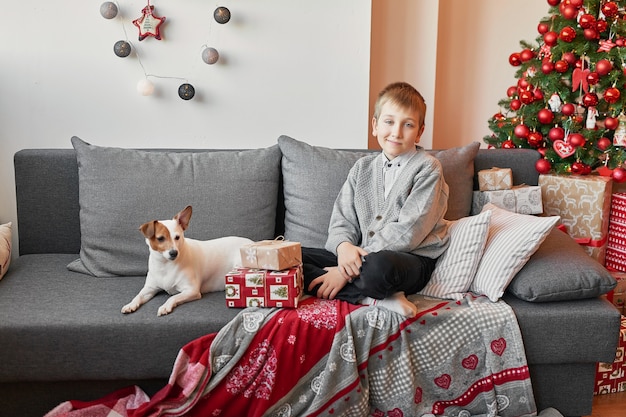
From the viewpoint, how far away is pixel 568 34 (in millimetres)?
2879

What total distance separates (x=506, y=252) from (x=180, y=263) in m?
1.04

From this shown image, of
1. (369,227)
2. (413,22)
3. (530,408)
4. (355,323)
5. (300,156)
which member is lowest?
(530,408)

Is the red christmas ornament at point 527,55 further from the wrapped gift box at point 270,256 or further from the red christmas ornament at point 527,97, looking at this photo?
the wrapped gift box at point 270,256

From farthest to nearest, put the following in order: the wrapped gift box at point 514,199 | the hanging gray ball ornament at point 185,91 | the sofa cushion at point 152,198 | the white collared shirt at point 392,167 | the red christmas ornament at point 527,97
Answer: the red christmas ornament at point 527,97 → the hanging gray ball ornament at point 185,91 → the wrapped gift box at point 514,199 → the sofa cushion at point 152,198 → the white collared shirt at point 392,167

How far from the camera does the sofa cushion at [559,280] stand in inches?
77.7

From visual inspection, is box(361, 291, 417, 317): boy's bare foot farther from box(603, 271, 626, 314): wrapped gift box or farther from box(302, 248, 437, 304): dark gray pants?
box(603, 271, 626, 314): wrapped gift box

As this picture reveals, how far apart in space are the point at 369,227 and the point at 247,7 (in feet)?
3.77

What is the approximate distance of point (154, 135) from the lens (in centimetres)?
280

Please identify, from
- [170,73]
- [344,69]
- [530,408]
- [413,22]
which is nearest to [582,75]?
[413,22]

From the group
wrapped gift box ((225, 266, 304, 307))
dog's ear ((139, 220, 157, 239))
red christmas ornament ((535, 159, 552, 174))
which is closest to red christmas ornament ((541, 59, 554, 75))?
red christmas ornament ((535, 159, 552, 174))

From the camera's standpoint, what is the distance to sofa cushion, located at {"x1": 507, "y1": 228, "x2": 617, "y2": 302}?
1.97 meters

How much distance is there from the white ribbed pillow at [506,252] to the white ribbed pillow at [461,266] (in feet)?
0.10

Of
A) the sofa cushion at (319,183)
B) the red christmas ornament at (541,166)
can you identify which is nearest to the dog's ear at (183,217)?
the sofa cushion at (319,183)

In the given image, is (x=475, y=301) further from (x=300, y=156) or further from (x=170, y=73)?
(x=170, y=73)
